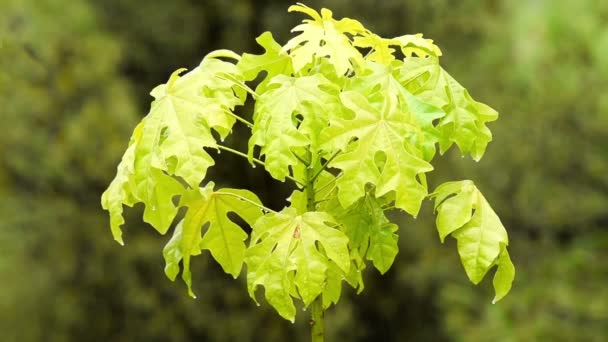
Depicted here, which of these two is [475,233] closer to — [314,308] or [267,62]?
[314,308]

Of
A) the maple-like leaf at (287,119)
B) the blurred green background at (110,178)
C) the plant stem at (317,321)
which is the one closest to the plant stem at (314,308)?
the plant stem at (317,321)

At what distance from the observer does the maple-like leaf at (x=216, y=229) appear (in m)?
1.31

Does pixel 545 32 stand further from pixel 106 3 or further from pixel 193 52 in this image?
pixel 106 3

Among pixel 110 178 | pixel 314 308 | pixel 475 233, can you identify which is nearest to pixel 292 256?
pixel 314 308

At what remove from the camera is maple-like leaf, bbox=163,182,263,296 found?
1309mm

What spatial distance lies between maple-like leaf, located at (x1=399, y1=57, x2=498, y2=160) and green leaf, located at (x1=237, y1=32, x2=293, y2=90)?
0.64 feet

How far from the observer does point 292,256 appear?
1.14 metres

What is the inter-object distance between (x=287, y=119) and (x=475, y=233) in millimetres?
307

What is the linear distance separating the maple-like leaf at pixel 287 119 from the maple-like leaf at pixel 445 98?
0.51ft

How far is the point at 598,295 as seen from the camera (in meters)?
3.95

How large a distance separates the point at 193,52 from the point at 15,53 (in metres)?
0.70

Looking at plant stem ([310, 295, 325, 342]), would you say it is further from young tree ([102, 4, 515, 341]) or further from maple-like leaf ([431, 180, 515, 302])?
maple-like leaf ([431, 180, 515, 302])

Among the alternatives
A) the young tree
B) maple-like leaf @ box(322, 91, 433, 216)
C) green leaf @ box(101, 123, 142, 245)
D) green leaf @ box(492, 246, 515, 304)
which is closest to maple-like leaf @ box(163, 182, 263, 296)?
the young tree

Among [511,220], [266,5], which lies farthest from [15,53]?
[511,220]
